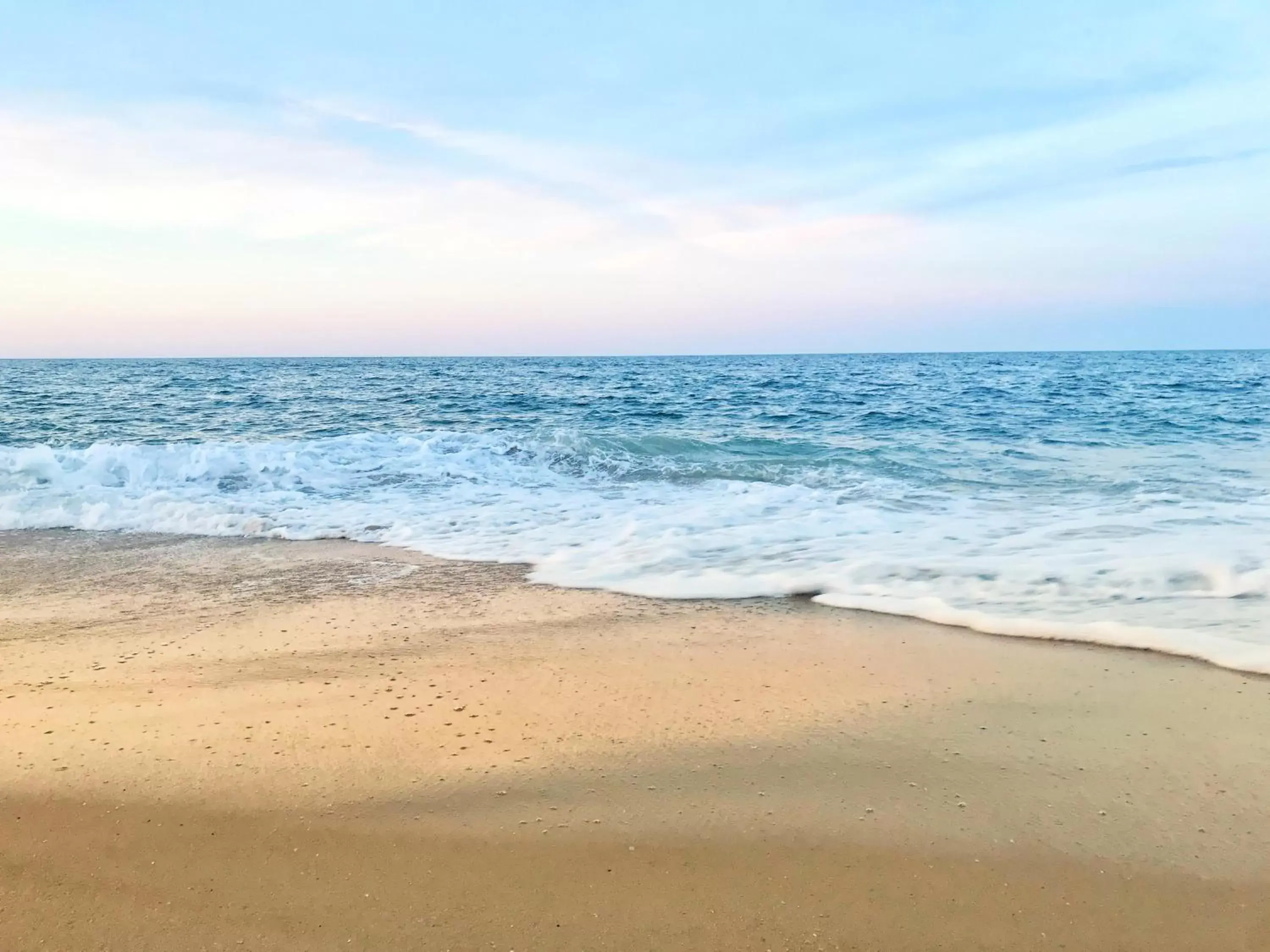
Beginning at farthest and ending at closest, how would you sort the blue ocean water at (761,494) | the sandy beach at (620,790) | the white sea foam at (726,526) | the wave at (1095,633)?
1. the blue ocean water at (761,494)
2. the white sea foam at (726,526)
3. the wave at (1095,633)
4. the sandy beach at (620,790)

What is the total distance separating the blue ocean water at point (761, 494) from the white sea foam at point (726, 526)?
0.03m

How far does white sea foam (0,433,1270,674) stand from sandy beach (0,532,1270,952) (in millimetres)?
622

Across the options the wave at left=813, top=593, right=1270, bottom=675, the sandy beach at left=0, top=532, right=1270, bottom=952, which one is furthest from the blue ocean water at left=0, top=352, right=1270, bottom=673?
the sandy beach at left=0, top=532, right=1270, bottom=952

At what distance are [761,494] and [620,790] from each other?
564 cm

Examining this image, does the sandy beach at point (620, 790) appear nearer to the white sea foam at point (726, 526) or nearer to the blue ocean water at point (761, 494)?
the white sea foam at point (726, 526)

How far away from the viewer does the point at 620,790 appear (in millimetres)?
2303

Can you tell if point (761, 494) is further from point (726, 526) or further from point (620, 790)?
point (620, 790)

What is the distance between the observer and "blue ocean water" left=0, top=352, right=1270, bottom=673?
439cm

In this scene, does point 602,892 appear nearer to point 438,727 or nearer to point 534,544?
point 438,727

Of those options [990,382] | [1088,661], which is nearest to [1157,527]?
[1088,661]

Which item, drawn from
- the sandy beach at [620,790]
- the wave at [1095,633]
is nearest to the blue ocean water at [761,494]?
the wave at [1095,633]

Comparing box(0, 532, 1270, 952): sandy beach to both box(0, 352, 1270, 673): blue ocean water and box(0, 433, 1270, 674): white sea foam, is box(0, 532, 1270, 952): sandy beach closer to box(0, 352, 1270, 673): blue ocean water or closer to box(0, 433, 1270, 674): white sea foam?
box(0, 433, 1270, 674): white sea foam

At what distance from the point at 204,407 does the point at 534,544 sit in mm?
15140

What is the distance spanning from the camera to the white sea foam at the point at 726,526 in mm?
4066
